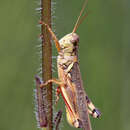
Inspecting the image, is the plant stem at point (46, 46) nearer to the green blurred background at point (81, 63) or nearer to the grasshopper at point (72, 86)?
the grasshopper at point (72, 86)

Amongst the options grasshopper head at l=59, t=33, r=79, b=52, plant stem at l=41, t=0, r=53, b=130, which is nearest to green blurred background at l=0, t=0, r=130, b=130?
grasshopper head at l=59, t=33, r=79, b=52

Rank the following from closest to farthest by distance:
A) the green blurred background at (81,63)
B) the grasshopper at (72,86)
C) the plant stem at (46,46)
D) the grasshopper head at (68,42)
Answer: the plant stem at (46,46)
the grasshopper at (72,86)
the grasshopper head at (68,42)
the green blurred background at (81,63)

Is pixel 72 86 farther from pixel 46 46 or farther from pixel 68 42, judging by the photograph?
pixel 46 46

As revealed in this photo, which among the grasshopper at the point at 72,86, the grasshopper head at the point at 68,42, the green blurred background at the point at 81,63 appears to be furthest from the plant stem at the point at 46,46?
the green blurred background at the point at 81,63

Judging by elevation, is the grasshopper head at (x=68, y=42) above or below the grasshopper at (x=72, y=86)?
above

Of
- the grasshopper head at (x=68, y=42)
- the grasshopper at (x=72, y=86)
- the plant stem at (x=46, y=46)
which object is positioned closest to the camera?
the plant stem at (x=46, y=46)

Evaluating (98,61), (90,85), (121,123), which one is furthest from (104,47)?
(121,123)
